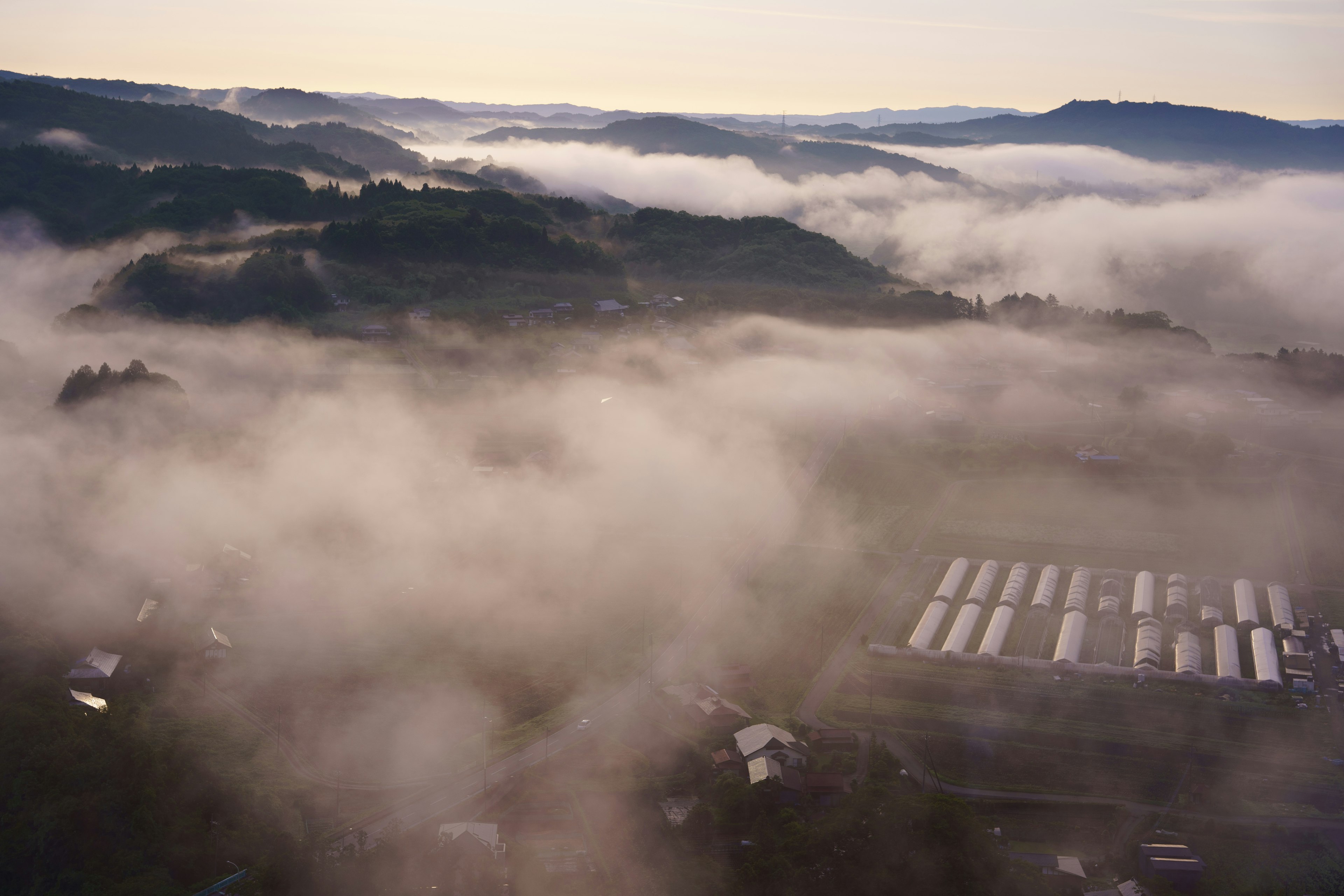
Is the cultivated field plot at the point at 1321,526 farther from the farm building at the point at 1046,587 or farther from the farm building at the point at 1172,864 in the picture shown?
the farm building at the point at 1172,864

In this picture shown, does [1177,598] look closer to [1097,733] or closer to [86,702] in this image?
[1097,733]

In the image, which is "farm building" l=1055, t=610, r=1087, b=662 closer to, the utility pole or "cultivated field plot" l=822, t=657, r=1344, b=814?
"cultivated field plot" l=822, t=657, r=1344, b=814

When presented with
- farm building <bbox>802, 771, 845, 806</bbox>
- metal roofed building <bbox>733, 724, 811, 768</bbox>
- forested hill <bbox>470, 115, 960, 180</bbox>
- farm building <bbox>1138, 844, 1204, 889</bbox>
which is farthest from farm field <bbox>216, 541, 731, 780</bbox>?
forested hill <bbox>470, 115, 960, 180</bbox>

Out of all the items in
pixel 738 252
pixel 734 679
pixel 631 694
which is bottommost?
pixel 631 694

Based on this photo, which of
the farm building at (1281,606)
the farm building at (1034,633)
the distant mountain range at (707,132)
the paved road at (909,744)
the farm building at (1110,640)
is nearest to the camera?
the paved road at (909,744)

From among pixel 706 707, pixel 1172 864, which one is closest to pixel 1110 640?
pixel 1172 864

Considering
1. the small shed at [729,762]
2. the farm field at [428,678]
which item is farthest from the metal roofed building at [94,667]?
the small shed at [729,762]
